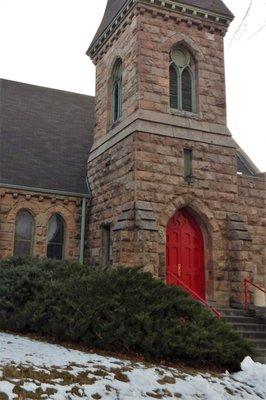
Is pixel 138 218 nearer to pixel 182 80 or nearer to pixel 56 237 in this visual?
pixel 56 237

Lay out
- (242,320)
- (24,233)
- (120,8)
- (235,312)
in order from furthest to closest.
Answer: (24,233) → (120,8) → (235,312) → (242,320)

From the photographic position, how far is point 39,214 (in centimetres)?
1456

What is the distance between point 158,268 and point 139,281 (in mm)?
3670

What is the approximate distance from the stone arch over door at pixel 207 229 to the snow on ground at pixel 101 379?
5297mm

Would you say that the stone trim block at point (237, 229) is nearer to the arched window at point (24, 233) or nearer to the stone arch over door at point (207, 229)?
the stone arch over door at point (207, 229)

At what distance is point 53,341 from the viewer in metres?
7.93

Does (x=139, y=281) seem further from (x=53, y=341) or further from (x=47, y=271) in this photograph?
(x=47, y=271)

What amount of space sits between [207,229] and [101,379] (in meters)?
7.85

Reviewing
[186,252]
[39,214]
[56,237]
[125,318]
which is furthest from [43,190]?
[125,318]

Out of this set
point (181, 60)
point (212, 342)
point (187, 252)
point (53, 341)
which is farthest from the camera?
point (181, 60)

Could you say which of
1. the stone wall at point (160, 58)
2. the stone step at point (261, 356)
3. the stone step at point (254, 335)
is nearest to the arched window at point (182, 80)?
the stone wall at point (160, 58)

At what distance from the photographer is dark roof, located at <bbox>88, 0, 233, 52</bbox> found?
14180 mm

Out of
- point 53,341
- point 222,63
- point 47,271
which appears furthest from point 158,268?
point 222,63

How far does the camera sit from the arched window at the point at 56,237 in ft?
48.6
